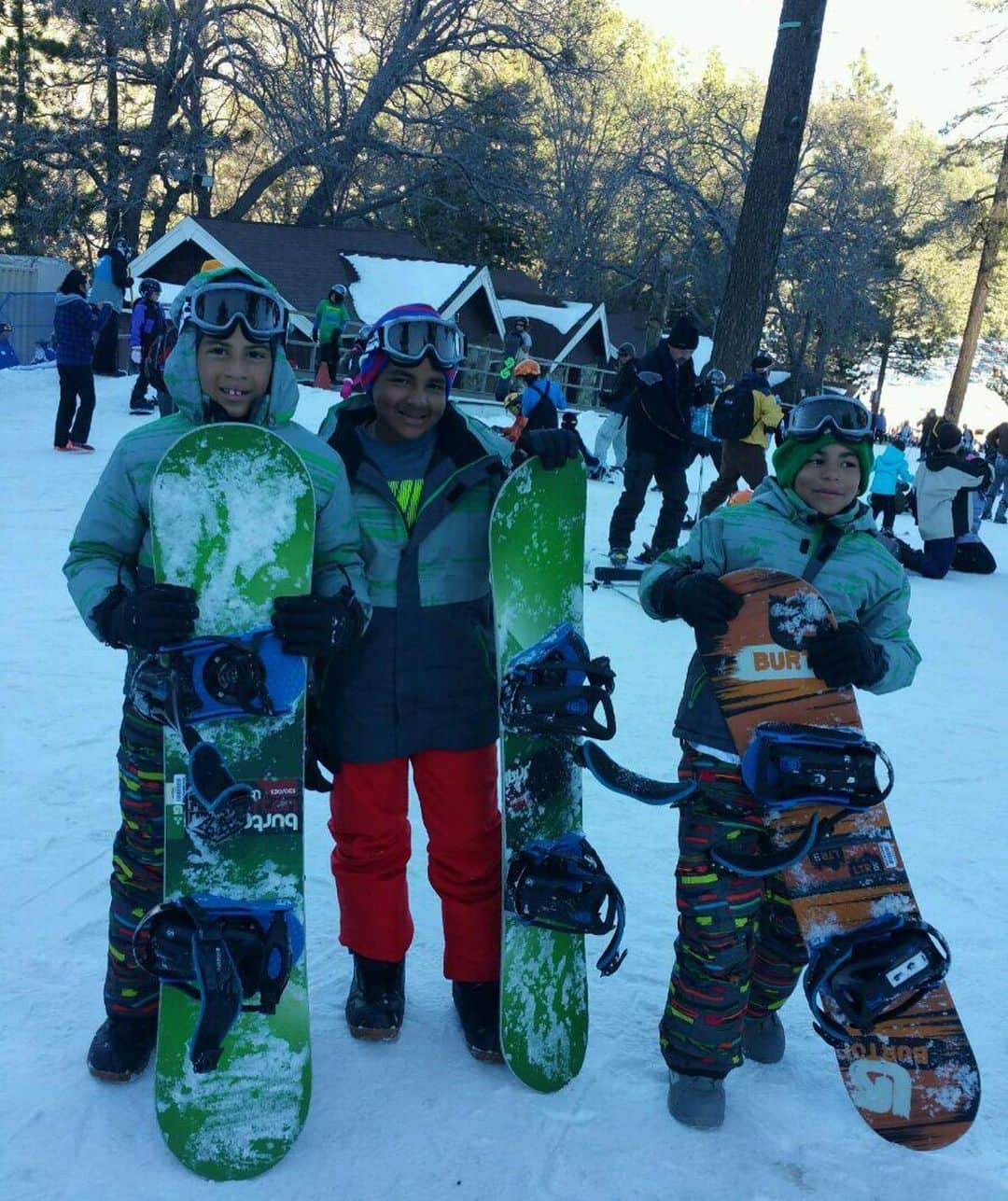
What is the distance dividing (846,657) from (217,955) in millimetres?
1445

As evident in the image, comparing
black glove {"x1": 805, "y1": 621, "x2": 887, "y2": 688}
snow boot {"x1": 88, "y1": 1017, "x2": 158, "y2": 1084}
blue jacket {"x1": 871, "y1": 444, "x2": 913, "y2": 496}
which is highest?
black glove {"x1": 805, "y1": 621, "x2": 887, "y2": 688}

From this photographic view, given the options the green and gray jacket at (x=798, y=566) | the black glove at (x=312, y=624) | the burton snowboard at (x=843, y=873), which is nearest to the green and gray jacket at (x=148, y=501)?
the black glove at (x=312, y=624)

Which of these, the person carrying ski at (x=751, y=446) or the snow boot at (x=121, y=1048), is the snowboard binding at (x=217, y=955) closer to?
the snow boot at (x=121, y=1048)

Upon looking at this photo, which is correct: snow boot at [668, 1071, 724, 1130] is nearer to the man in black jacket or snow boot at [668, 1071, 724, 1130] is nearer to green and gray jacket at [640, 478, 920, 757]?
green and gray jacket at [640, 478, 920, 757]

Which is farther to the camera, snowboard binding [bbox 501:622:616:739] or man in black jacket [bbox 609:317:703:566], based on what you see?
man in black jacket [bbox 609:317:703:566]

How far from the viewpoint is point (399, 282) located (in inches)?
966

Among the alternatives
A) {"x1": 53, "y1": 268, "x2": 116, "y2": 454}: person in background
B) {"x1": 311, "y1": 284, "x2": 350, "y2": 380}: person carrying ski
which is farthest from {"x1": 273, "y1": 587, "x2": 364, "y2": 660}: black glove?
{"x1": 311, "y1": 284, "x2": 350, "y2": 380}: person carrying ski

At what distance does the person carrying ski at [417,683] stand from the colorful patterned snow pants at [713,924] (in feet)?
1.54

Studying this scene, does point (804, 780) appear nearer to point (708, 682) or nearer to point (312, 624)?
point (708, 682)

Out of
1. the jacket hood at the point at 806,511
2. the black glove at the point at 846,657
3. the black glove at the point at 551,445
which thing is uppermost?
the black glove at the point at 551,445

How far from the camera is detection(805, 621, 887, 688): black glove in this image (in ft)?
7.06

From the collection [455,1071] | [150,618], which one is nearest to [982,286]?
[455,1071]

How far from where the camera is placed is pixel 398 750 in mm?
2391

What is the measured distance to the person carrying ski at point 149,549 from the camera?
2133 mm
